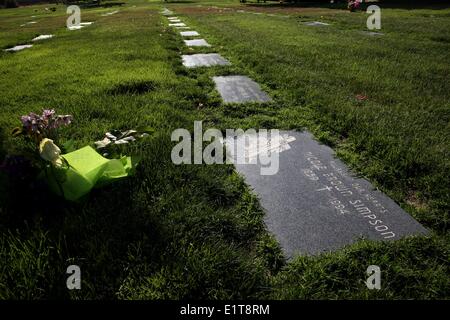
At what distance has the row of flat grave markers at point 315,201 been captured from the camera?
2012mm

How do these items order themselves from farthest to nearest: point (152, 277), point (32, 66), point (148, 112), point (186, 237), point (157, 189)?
point (32, 66) < point (148, 112) < point (157, 189) < point (186, 237) < point (152, 277)

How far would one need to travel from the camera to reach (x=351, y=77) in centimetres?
531

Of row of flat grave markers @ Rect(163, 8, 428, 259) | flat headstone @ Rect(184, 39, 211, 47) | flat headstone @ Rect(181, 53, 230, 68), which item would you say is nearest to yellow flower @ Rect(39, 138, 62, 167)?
row of flat grave markers @ Rect(163, 8, 428, 259)

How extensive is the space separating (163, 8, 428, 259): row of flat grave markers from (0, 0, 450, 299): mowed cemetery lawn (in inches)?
3.7

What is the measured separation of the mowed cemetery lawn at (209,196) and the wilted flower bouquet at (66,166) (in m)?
0.12

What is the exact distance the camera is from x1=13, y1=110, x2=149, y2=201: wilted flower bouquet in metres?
2.00

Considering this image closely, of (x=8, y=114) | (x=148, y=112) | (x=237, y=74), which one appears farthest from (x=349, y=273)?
(x=237, y=74)

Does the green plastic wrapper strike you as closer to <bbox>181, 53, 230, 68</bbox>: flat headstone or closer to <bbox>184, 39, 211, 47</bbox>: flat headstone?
<bbox>181, 53, 230, 68</bbox>: flat headstone


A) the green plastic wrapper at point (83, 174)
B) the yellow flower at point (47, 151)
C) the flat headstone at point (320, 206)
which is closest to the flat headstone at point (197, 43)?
the flat headstone at point (320, 206)

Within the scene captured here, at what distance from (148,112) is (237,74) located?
246 centimetres

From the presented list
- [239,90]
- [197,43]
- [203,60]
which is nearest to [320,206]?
[239,90]

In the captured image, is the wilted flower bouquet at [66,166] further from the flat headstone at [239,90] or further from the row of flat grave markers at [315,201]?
the flat headstone at [239,90]

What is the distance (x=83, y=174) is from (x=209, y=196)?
2.85 feet
